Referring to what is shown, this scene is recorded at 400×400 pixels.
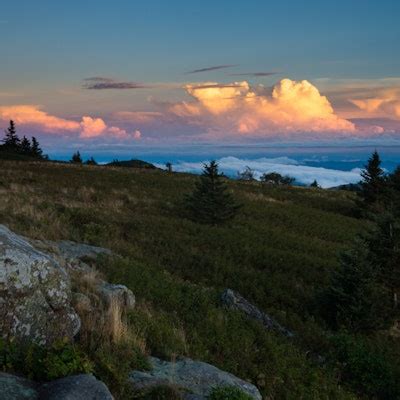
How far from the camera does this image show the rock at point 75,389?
5102mm

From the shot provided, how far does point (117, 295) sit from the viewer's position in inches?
370

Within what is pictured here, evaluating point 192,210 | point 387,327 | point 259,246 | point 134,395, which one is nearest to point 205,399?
point 134,395

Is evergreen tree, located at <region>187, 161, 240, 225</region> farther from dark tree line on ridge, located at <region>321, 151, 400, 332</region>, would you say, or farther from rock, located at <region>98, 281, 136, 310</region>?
rock, located at <region>98, 281, 136, 310</region>

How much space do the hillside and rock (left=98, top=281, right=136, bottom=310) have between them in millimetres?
310

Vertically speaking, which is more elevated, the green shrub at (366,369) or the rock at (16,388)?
the rock at (16,388)

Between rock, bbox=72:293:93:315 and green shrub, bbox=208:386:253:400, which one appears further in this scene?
rock, bbox=72:293:93:315

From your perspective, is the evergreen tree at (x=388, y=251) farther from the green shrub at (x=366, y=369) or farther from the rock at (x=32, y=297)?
the rock at (x=32, y=297)

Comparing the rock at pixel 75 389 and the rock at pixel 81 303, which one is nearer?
the rock at pixel 75 389

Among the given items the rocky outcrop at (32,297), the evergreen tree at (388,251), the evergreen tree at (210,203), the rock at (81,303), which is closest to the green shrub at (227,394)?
the rocky outcrop at (32,297)

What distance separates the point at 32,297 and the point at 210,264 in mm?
13152

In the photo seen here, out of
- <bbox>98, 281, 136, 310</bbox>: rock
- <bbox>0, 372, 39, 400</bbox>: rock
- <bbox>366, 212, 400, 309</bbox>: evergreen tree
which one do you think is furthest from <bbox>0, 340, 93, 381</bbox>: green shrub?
<bbox>366, 212, 400, 309</bbox>: evergreen tree

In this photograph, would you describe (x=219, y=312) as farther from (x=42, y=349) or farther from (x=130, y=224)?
(x=130, y=224)

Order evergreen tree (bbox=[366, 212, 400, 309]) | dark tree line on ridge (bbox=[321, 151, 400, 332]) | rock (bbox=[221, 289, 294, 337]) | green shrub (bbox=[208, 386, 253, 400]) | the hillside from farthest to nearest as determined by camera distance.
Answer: evergreen tree (bbox=[366, 212, 400, 309]), dark tree line on ridge (bbox=[321, 151, 400, 332]), rock (bbox=[221, 289, 294, 337]), the hillside, green shrub (bbox=[208, 386, 253, 400])

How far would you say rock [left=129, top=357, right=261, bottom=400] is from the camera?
6.47 metres
